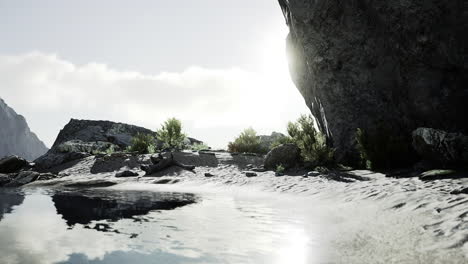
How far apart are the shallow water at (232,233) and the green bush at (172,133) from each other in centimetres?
1576

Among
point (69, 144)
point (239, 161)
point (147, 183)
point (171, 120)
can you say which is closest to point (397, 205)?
point (147, 183)

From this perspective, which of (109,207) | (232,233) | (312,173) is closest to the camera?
(232,233)

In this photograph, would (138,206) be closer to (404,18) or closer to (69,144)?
(404,18)

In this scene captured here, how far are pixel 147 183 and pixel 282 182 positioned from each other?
5.81 meters

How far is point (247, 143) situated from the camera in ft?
70.3

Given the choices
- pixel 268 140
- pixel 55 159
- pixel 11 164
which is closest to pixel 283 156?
pixel 268 140

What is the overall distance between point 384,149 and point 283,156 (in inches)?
179

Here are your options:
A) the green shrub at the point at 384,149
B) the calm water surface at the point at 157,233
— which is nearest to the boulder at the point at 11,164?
the calm water surface at the point at 157,233

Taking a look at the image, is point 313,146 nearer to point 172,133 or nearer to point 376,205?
point 376,205

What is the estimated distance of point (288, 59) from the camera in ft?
65.2

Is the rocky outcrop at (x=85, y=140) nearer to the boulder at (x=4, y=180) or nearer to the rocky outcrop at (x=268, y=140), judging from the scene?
the boulder at (x=4, y=180)

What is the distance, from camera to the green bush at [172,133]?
955 inches

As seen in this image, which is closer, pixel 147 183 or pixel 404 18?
pixel 404 18

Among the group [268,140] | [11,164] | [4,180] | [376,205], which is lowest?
[376,205]
